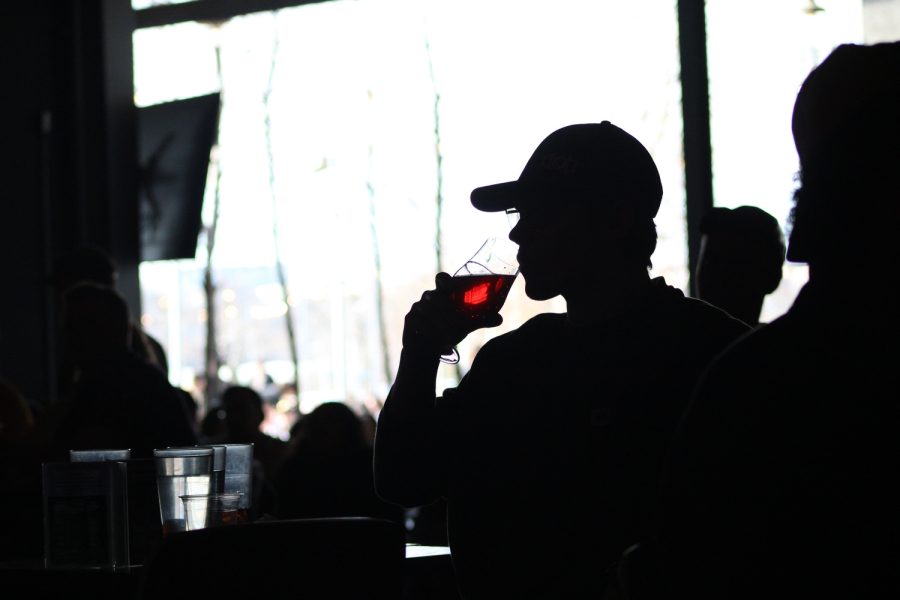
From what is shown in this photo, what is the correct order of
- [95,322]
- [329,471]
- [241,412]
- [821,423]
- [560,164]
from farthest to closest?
[241,412]
[329,471]
[95,322]
[560,164]
[821,423]

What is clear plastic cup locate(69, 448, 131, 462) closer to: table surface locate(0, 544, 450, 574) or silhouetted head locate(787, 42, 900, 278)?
table surface locate(0, 544, 450, 574)

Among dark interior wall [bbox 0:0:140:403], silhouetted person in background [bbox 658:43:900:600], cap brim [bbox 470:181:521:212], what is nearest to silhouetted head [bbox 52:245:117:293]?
dark interior wall [bbox 0:0:140:403]

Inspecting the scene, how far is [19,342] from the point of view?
5.58 m

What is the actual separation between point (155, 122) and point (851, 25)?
3.18 m

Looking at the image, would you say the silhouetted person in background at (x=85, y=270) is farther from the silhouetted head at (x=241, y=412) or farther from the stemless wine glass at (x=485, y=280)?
the stemless wine glass at (x=485, y=280)

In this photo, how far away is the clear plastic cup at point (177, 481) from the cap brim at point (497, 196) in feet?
2.08

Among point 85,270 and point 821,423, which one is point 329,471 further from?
point 821,423

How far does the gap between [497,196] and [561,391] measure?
16.2 inches

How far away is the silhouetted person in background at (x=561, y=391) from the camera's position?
1632 mm

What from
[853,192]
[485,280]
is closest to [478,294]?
[485,280]

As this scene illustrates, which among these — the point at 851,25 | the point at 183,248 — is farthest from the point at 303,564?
the point at 183,248

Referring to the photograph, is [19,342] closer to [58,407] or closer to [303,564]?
[58,407]

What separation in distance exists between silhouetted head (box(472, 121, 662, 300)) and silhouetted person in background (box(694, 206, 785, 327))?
72 cm

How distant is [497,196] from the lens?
1967 mm
